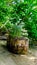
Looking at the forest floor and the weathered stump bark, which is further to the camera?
the weathered stump bark

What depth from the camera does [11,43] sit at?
5875 mm

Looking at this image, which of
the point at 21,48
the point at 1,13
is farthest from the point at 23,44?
the point at 1,13

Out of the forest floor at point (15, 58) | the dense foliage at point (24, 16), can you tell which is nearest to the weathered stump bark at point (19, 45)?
the forest floor at point (15, 58)

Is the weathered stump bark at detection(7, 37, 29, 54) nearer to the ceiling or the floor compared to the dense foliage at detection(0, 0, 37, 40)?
nearer to the floor

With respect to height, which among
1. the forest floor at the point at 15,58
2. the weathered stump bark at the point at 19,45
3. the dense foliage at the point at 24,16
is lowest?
the forest floor at the point at 15,58

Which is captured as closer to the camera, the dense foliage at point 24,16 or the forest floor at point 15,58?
the forest floor at point 15,58

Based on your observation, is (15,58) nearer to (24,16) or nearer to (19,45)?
(19,45)

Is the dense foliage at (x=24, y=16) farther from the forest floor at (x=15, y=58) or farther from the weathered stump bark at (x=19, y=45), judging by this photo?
the forest floor at (x=15, y=58)

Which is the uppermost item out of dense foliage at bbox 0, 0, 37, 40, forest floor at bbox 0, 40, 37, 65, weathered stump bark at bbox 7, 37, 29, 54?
dense foliage at bbox 0, 0, 37, 40

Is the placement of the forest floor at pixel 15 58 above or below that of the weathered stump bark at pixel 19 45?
below

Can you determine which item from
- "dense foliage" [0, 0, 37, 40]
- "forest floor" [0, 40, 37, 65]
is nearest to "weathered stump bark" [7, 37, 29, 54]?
"forest floor" [0, 40, 37, 65]

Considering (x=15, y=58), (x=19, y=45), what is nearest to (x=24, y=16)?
(x=19, y=45)

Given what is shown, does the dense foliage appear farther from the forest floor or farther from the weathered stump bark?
the forest floor

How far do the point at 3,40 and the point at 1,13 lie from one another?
2407mm
